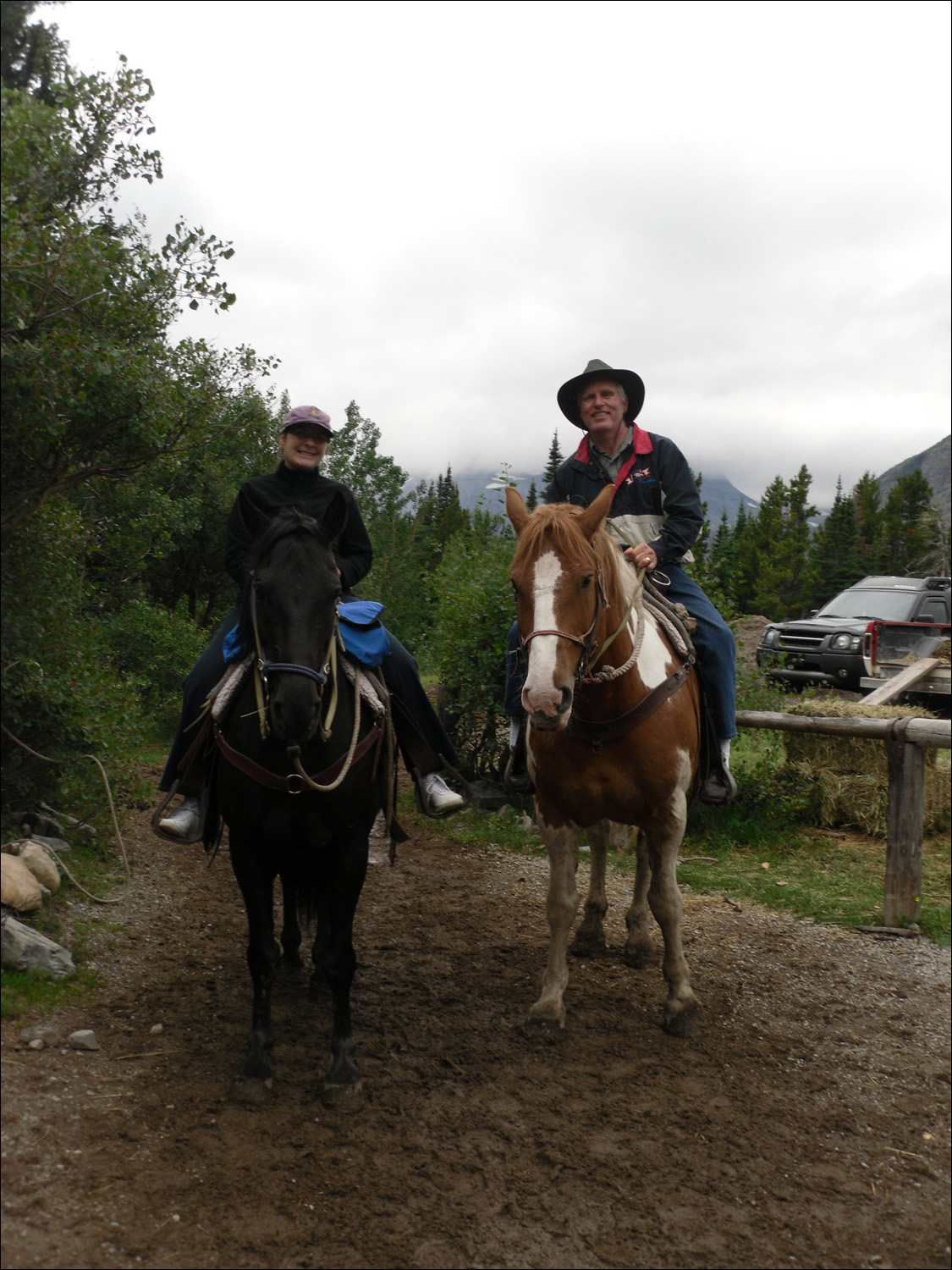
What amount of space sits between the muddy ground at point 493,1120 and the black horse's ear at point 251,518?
A: 7.46ft

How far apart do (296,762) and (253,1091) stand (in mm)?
1321

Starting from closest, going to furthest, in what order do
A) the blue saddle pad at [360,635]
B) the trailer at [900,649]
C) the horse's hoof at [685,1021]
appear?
1. the blue saddle pad at [360,635]
2. the horse's hoof at [685,1021]
3. the trailer at [900,649]

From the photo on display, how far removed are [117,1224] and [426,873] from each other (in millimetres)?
4244

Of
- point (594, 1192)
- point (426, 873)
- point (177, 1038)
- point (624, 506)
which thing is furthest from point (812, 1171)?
point (426, 873)

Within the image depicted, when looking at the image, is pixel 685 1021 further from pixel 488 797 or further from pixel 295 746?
pixel 488 797

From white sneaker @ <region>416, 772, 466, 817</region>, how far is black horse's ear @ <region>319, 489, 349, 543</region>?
4.89ft

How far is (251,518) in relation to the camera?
354 centimetres

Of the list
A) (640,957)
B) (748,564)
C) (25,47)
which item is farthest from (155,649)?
(748,564)

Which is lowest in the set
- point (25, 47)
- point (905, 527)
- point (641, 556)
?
point (641, 556)

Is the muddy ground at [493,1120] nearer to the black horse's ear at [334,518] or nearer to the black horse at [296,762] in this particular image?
the black horse at [296,762]

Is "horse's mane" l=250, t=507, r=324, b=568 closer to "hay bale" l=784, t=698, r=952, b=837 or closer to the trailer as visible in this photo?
"hay bale" l=784, t=698, r=952, b=837

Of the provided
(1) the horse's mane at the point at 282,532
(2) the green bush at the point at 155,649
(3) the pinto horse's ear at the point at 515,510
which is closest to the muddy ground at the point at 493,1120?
(1) the horse's mane at the point at 282,532

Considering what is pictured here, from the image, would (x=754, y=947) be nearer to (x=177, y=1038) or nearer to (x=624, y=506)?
(x=624, y=506)

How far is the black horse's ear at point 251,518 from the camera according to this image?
3.52 metres
